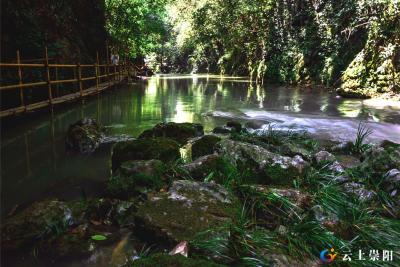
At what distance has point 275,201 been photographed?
3.66m

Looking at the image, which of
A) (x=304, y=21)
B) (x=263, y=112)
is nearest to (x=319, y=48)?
(x=304, y=21)

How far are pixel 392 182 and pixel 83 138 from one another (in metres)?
4.95

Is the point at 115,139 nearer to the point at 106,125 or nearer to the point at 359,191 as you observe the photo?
the point at 106,125

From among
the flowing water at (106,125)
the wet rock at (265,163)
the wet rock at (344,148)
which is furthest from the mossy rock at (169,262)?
the wet rock at (344,148)

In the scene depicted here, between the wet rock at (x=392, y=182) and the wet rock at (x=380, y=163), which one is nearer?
the wet rock at (x=392, y=182)

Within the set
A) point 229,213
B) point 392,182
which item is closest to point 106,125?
point 229,213

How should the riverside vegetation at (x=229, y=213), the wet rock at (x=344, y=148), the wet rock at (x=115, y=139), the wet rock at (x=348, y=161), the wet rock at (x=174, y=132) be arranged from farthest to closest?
the wet rock at (x=115, y=139) < the wet rock at (x=174, y=132) < the wet rock at (x=344, y=148) < the wet rock at (x=348, y=161) < the riverside vegetation at (x=229, y=213)

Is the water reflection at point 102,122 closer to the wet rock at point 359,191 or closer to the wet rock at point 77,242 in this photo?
the wet rock at point 77,242

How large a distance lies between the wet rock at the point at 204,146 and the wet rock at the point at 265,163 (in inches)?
18.7

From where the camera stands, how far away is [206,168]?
453 cm

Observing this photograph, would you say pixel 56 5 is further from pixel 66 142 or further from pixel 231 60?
pixel 231 60

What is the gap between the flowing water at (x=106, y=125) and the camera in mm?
5035

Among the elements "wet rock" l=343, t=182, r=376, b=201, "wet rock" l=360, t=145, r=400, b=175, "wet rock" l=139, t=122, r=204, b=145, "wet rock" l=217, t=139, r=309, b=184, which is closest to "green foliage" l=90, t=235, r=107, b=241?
"wet rock" l=217, t=139, r=309, b=184

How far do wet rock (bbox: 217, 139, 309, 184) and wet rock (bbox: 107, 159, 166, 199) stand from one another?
0.96 metres
